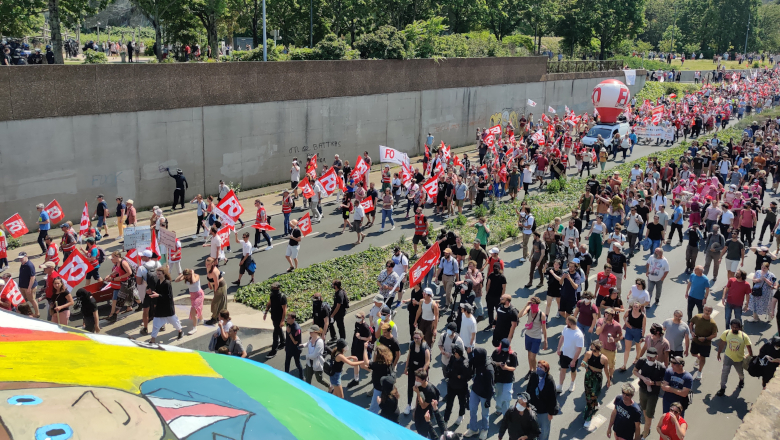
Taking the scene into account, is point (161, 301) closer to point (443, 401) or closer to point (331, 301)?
point (331, 301)

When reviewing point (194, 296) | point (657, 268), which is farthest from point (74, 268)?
point (657, 268)

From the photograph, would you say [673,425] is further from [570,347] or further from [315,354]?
[315,354]

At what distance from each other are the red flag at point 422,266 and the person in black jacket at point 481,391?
339cm

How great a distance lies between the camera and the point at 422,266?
1332cm

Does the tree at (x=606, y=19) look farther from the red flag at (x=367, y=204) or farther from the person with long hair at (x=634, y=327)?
the person with long hair at (x=634, y=327)

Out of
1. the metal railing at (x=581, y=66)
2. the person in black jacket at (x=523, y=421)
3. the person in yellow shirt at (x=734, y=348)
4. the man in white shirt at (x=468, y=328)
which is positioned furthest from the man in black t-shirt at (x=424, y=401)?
the metal railing at (x=581, y=66)

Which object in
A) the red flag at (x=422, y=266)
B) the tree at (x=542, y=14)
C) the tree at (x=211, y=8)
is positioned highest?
the tree at (x=542, y=14)

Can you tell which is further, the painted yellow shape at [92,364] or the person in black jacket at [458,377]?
the person in black jacket at [458,377]

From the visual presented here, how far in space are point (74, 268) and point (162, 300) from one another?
2.20 metres

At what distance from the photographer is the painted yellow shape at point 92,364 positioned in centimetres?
522

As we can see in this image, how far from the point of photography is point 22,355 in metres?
5.64

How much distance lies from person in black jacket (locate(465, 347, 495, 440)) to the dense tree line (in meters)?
19.2

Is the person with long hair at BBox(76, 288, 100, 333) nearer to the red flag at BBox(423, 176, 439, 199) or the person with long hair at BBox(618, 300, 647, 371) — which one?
the person with long hair at BBox(618, 300, 647, 371)

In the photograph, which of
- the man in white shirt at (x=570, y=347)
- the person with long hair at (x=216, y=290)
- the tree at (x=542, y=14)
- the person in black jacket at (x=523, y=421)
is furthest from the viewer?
the tree at (x=542, y=14)
